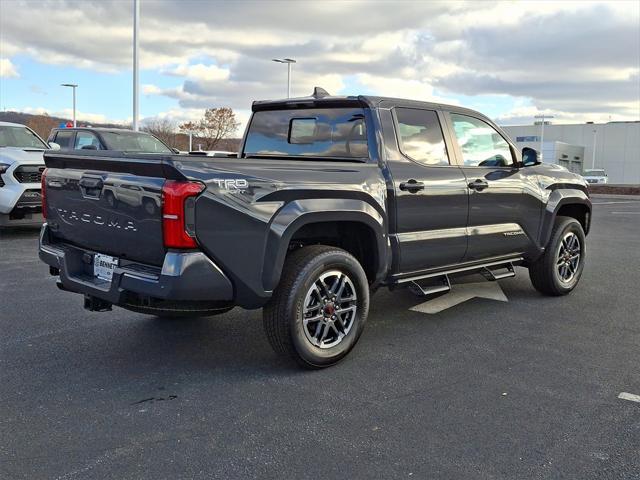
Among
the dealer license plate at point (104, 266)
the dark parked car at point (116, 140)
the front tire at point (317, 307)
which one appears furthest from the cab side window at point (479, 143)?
the dark parked car at point (116, 140)

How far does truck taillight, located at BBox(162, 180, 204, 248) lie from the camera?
3.44m

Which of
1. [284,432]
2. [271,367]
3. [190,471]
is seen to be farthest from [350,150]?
[190,471]

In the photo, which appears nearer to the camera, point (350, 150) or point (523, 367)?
point (523, 367)

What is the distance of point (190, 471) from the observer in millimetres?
2850

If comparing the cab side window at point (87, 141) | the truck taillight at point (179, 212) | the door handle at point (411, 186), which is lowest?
the truck taillight at point (179, 212)

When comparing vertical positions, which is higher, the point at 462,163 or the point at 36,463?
the point at 462,163

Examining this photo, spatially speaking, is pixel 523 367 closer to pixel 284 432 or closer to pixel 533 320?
pixel 533 320

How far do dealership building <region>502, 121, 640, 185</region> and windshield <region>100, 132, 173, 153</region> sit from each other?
6668 centimetres

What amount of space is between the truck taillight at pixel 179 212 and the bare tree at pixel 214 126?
4874cm

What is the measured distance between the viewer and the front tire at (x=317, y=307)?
13.0 feet

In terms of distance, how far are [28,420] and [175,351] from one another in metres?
1.34

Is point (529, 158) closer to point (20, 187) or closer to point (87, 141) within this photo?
point (20, 187)

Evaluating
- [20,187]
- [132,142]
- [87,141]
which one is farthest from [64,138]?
[20,187]

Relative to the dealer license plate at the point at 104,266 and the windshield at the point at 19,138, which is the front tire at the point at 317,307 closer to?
the dealer license plate at the point at 104,266
